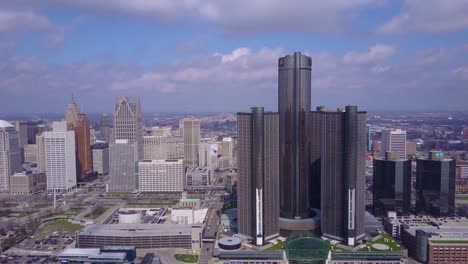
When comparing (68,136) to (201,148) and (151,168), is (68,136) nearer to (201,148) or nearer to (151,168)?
(151,168)

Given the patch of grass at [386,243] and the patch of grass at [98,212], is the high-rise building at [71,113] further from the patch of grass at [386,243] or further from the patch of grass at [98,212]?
the patch of grass at [386,243]

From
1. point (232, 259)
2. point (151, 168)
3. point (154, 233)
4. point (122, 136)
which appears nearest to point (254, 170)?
point (232, 259)

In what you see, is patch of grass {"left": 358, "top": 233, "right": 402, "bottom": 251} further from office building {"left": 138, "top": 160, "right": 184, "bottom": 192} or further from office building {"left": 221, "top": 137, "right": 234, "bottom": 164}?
office building {"left": 221, "top": 137, "right": 234, "bottom": 164}

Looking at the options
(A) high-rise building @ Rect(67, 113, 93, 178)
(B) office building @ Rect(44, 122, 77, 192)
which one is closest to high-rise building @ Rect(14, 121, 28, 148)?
(A) high-rise building @ Rect(67, 113, 93, 178)

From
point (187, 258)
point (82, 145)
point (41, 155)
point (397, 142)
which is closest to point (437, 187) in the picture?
point (187, 258)

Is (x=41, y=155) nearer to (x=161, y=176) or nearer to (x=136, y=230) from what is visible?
(x=161, y=176)
